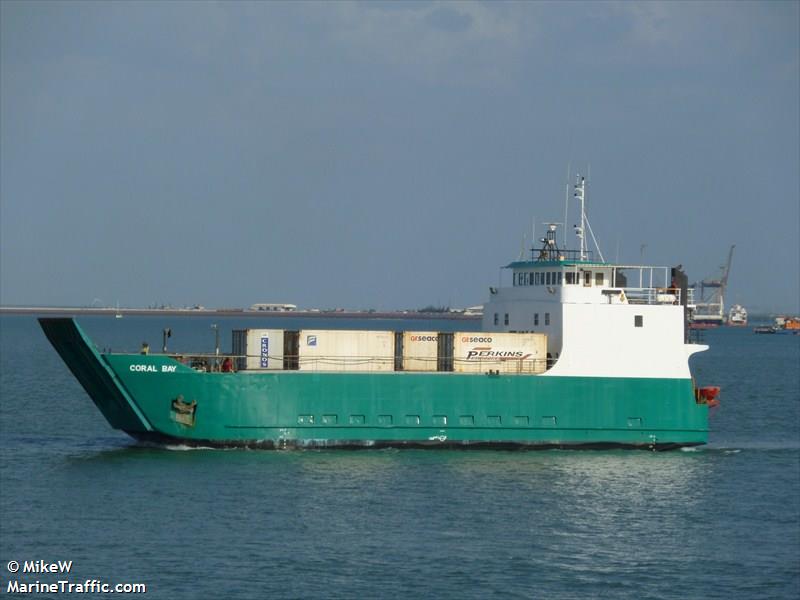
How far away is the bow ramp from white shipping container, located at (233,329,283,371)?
305cm

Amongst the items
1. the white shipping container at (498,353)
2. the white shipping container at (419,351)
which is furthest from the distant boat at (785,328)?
the white shipping container at (419,351)

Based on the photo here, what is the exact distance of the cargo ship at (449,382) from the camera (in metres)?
32.7

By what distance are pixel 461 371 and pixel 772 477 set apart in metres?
8.51

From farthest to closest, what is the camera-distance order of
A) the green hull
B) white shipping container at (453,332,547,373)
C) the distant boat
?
the distant boat → white shipping container at (453,332,547,373) → the green hull

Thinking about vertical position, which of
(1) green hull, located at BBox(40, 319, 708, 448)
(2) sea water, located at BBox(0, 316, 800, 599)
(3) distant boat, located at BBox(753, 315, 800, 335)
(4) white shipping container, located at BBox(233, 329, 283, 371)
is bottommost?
(2) sea water, located at BBox(0, 316, 800, 599)

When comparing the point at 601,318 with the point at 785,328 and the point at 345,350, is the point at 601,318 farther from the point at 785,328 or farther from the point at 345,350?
the point at 785,328

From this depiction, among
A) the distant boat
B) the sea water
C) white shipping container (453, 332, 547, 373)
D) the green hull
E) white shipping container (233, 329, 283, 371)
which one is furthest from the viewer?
the distant boat

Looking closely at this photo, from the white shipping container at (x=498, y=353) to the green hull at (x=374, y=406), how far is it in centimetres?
92

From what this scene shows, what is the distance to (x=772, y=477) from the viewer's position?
1256 inches

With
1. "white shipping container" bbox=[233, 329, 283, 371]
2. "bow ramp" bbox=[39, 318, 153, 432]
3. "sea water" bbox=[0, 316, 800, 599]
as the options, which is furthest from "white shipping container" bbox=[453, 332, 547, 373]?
"bow ramp" bbox=[39, 318, 153, 432]

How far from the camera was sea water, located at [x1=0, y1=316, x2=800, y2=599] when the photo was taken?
21688mm

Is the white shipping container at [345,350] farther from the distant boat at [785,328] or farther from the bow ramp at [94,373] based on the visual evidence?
the distant boat at [785,328]

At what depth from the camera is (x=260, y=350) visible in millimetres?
34094

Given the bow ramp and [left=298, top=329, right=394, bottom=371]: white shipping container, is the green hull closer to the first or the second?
the bow ramp
